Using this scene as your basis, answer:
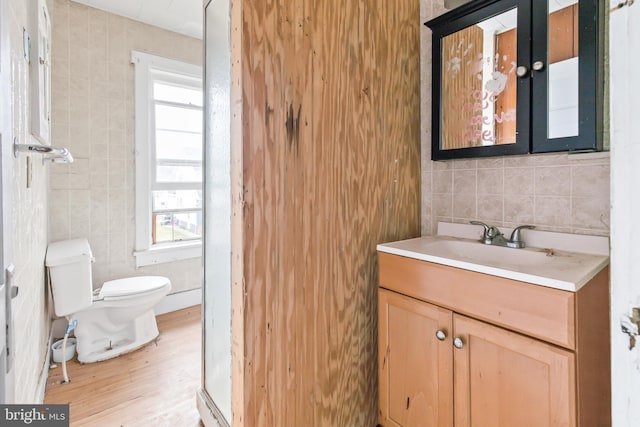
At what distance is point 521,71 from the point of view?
1.22 m

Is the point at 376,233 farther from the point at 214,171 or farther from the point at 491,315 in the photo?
the point at 214,171

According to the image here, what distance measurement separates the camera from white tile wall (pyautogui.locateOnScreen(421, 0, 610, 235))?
1.18 metres

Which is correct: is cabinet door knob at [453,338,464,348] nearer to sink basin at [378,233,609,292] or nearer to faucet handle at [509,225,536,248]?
sink basin at [378,233,609,292]

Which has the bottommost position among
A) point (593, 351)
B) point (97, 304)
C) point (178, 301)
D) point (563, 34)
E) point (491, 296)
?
point (178, 301)

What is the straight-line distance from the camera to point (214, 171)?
4.65 ft

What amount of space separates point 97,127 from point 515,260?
306cm

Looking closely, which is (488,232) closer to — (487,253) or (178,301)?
(487,253)

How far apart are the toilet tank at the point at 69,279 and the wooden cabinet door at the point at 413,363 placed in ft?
6.44

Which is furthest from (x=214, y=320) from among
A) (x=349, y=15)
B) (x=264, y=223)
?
(x=349, y=15)

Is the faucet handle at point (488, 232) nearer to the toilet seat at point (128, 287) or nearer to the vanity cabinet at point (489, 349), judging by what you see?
the vanity cabinet at point (489, 349)

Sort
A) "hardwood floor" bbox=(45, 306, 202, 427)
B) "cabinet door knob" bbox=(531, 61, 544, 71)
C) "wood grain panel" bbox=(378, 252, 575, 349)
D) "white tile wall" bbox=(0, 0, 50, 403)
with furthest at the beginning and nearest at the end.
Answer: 1. "hardwood floor" bbox=(45, 306, 202, 427)
2. "cabinet door knob" bbox=(531, 61, 544, 71)
3. "white tile wall" bbox=(0, 0, 50, 403)
4. "wood grain panel" bbox=(378, 252, 575, 349)

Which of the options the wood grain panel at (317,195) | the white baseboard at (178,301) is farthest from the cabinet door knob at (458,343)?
the white baseboard at (178,301)

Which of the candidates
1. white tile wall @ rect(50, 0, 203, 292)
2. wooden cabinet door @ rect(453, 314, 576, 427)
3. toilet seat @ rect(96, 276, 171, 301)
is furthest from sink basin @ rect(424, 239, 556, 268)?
white tile wall @ rect(50, 0, 203, 292)

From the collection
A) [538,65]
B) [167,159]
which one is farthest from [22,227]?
[538,65]
